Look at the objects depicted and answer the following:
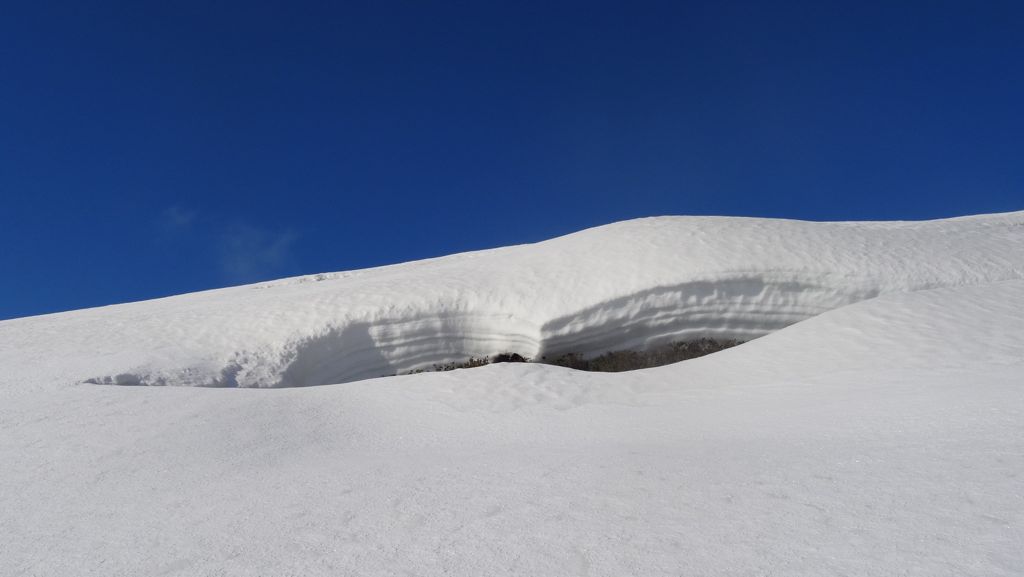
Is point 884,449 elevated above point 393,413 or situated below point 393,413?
below

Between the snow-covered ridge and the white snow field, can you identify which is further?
the snow-covered ridge

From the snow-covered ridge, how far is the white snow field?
0.13ft

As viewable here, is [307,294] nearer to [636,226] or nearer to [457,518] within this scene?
[636,226]

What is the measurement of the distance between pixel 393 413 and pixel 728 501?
3.25m

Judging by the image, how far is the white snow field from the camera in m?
2.52

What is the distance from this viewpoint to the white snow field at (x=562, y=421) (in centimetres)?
252

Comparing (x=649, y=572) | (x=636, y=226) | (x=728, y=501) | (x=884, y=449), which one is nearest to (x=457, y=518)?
(x=649, y=572)

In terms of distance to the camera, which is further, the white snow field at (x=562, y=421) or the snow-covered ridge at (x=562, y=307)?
the snow-covered ridge at (x=562, y=307)

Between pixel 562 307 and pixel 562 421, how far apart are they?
2994mm

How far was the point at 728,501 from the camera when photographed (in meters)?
2.80

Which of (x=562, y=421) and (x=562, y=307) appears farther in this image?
(x=562, y=307)

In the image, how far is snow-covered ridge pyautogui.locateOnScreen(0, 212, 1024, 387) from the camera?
766 centimetres

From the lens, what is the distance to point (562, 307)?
7820 millimetres

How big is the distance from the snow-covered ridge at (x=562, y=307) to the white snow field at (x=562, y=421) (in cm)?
4
